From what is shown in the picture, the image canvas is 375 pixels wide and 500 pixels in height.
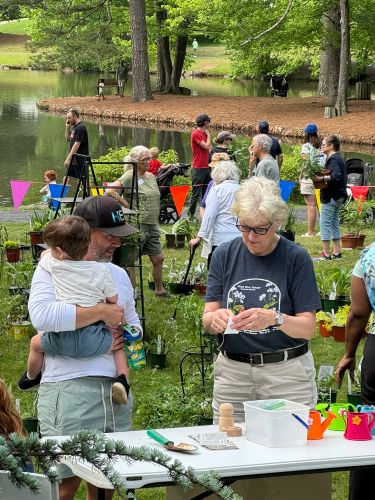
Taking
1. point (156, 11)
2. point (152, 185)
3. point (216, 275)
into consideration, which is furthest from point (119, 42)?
point (216, 275)

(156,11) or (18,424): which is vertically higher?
(156,11)

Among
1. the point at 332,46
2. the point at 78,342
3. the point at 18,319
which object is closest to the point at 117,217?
the point at 78,342

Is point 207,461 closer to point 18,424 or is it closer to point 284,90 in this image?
point 18,424

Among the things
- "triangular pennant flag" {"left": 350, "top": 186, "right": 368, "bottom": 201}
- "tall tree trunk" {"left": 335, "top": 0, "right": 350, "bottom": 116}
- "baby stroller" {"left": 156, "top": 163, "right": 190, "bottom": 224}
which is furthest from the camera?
"tall tree trunk" {"left": 335, "top": 0, "right": 350, "bottom": 116}

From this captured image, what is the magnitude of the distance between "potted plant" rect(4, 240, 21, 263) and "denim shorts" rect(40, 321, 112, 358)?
747cm

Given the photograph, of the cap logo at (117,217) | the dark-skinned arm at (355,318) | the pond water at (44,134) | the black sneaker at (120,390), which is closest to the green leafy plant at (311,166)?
the pond water at (44,134)

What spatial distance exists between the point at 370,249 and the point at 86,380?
138 centimetres

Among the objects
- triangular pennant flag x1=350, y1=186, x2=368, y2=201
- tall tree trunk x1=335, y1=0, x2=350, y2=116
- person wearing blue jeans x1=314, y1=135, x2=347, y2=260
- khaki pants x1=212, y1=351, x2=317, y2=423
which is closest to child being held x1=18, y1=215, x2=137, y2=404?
khaki pants x1=212, y1=351, x2=317, y2=423

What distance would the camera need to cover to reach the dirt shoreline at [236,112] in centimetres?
3419

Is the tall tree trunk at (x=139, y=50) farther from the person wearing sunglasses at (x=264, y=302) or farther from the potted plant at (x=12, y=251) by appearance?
the person wearing sunglasses at (x=264, y=302)

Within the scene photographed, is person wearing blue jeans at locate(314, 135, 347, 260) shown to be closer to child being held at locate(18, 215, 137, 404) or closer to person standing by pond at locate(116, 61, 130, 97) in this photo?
child being held at locate(18, 215, 137, 404)

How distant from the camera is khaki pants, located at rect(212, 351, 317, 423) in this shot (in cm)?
484

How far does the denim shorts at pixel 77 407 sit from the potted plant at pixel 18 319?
495cm

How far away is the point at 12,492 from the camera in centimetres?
262
